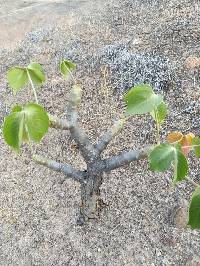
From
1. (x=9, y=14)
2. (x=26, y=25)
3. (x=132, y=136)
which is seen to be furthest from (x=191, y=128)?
(x=9, y=14)

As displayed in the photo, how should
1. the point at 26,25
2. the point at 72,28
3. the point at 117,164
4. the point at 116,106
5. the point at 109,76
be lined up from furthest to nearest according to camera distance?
the point at 26,25 → the point at 72,28 → the point at 109,76 → the point at 116,106 → the point at 117,164

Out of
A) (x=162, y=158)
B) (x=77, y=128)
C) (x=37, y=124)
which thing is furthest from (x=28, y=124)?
(x=77, y=128)

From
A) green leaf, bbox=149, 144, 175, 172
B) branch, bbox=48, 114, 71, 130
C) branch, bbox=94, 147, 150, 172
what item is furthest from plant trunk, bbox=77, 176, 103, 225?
green leaf, bbox=149, 144, 175, 172

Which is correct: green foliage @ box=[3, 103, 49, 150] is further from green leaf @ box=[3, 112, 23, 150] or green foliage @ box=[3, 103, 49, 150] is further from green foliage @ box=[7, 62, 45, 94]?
green foliage @ box=[7, 62, 45, 94]

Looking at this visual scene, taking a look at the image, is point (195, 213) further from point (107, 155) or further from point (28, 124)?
point (107, 155)

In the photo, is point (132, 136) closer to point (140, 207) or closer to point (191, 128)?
point (191, 128)

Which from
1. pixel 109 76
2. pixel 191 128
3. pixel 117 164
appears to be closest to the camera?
pixel 117 164
